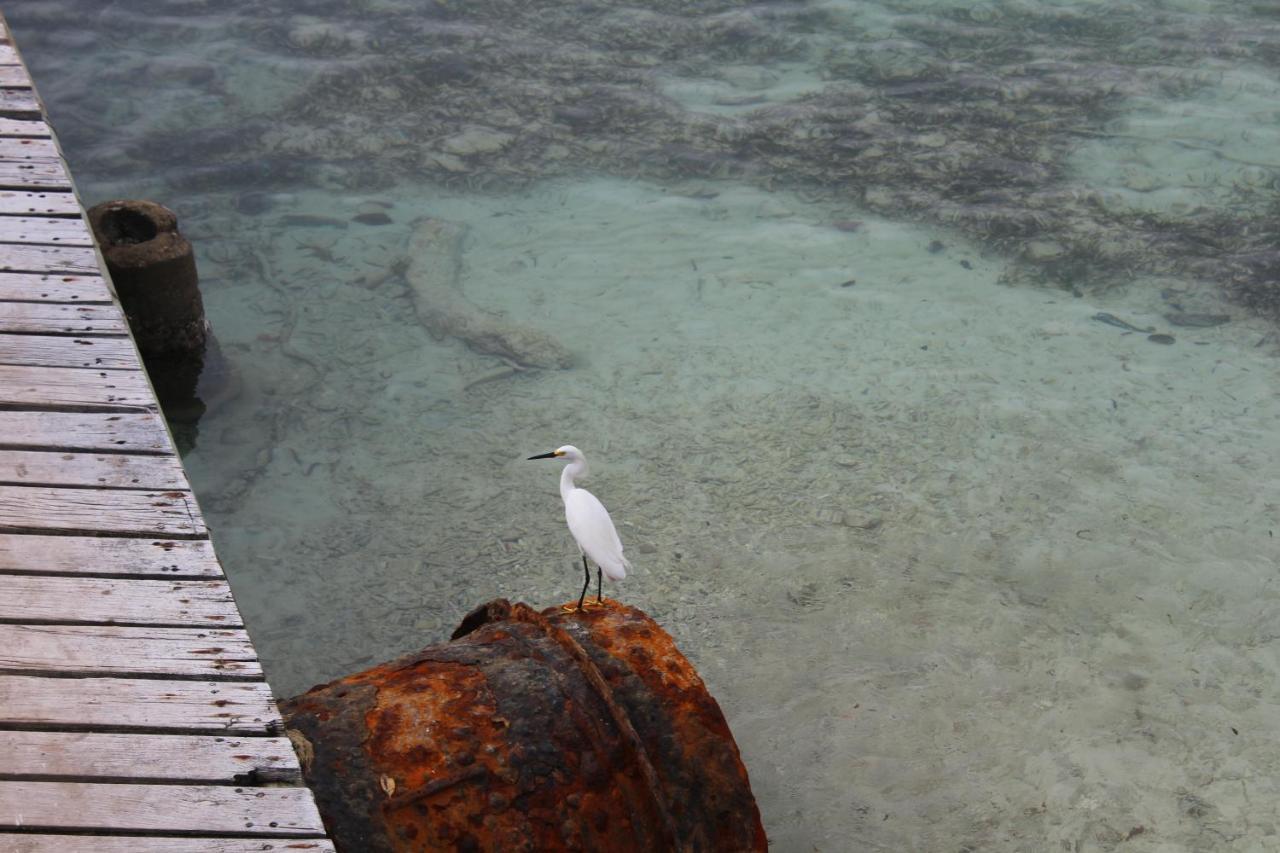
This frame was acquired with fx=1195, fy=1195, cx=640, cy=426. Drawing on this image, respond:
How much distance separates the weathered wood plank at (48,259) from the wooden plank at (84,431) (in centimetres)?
102

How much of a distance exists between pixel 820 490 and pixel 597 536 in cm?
278

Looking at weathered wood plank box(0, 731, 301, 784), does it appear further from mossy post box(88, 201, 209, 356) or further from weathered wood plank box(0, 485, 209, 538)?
mossy post box(88, 201, 209, 356)

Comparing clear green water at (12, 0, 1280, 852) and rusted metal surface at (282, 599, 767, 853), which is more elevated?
rusted metal surface at (282, 599, 767, 853)

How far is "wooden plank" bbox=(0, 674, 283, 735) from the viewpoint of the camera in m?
2.97

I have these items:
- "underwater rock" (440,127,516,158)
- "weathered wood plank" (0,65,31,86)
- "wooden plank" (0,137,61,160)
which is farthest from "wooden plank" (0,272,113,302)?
"underwater rock" (440,127,516,158)

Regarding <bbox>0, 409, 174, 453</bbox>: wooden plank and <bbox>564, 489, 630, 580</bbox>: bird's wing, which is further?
<bbox>564, 489, 630, 580</bbox>: bird's wing

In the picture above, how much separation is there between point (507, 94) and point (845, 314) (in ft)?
14.6

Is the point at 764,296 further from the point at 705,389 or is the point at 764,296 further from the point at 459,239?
the point at 459,239

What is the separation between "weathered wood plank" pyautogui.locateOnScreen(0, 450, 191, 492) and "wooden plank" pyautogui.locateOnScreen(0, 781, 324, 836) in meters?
1.25

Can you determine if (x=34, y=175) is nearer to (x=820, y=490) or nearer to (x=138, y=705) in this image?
(x=138, y=705)

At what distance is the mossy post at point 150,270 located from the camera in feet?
23.0

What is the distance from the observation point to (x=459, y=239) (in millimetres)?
9352

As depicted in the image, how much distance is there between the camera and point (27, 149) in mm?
6000

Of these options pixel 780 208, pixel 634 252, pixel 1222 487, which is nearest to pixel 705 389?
pixel 634 252
